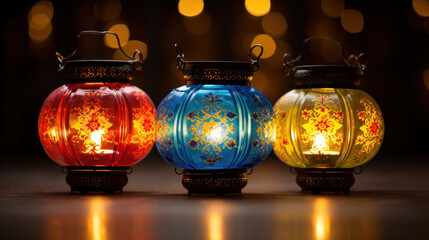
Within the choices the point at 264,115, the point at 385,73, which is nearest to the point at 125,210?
the point at 264,115

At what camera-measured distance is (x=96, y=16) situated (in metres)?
5.27

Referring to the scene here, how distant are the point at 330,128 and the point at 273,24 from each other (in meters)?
2.81

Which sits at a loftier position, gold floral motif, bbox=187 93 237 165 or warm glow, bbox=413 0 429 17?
warm glow, bbox=413 0 429 17

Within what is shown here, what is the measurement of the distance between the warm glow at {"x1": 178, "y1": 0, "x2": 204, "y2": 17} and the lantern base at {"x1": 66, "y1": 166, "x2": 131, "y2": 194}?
9.38 feet

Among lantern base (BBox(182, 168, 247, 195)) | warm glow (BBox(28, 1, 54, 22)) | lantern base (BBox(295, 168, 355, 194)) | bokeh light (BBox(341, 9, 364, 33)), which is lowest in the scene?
lantern base (BBox(295, 168, 355, 194))

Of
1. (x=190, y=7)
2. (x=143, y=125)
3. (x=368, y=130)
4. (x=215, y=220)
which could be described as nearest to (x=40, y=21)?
(x=190, y=7)

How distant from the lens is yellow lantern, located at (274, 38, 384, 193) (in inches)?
101

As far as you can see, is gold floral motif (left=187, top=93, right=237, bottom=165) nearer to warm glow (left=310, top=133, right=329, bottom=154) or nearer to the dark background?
warm glow (left=310, top=133, right=329, bottom=154)

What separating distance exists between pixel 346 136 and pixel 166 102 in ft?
2.09

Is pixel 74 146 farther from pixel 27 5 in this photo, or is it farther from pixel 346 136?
pixel 27 5

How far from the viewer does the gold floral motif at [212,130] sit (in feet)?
7.84

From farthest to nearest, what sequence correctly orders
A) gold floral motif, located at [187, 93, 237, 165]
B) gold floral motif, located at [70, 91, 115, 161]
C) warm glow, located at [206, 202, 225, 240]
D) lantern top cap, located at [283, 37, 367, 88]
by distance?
lantern top cap, located at [283, 37, 367, 88], gold floral motif, located at [70, 91, 115, 161], gold floral motif, located at [187, 93, 237, 165], warm glow, located at [206, 202, 225, 240]

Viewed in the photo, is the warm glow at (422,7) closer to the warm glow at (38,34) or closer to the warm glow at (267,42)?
the warm glow at (267,42)

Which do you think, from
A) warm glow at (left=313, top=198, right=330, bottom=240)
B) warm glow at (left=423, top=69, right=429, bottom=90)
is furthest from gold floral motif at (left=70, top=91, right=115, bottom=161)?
warm glow at (left=423, top=69, right=429, bottom=90)
